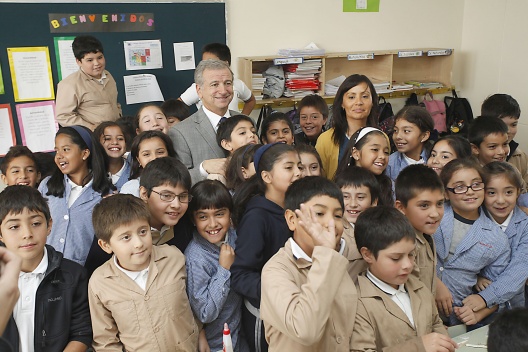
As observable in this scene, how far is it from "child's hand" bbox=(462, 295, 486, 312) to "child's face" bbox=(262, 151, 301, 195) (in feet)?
3.32

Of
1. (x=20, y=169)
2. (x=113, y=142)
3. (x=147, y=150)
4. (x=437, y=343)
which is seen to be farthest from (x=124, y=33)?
(x=437, y=343)

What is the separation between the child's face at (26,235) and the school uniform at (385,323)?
1.19 meters

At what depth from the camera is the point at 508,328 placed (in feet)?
4.04

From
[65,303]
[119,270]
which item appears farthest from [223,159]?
[65,303]

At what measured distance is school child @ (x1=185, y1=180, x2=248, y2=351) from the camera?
1.95 metres

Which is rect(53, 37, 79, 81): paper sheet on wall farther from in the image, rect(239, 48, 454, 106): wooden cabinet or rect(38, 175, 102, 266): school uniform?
rect(38, 175, 102, 266): school uniform

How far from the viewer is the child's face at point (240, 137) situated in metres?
2.66

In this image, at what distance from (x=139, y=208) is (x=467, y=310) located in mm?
1552

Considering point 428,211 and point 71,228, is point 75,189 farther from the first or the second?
point 428,211

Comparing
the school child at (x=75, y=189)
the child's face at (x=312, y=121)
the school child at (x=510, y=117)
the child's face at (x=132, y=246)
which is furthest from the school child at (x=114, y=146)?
the school child at (x=510, y=117)

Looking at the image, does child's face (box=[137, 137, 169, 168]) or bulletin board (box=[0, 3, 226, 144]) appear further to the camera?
bulletin board (box=[0, 3, 226, 144])

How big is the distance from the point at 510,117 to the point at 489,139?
2.10 ft

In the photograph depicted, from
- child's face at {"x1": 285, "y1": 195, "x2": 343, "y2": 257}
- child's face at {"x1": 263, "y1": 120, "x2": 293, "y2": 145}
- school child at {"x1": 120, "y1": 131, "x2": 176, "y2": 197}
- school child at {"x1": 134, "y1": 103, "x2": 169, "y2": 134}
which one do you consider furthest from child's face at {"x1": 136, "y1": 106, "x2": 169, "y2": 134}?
child's face at {"x1": 285, "y1": 195, "x2": 343, "y2": 257}

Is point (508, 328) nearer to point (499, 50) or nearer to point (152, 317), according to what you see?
point (152, 317)
